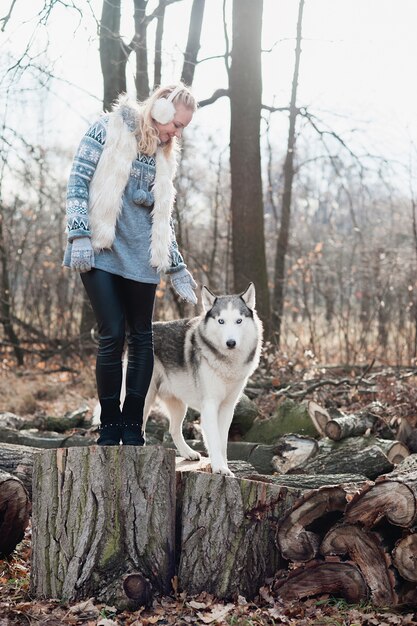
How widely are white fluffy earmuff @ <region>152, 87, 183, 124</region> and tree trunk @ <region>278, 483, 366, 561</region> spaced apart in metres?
2.47

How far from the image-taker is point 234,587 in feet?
14.1

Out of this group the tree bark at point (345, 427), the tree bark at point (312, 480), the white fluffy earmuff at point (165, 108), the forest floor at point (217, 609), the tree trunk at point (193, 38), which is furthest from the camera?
the tree trunk at point (193, 38)

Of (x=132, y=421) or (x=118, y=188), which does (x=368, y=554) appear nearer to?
(x=132, y=421)

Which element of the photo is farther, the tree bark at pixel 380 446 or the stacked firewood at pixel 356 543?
the tree bark at pixel 380 446

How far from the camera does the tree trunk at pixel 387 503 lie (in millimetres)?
4047

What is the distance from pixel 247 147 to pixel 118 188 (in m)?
7.18

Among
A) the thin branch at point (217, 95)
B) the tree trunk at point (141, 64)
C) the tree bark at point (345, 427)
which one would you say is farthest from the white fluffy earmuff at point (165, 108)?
the tree trunk at point (141, 64)

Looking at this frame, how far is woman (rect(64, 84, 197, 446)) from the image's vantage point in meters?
4.62

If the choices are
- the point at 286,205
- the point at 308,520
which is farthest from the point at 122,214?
the point at 286,205

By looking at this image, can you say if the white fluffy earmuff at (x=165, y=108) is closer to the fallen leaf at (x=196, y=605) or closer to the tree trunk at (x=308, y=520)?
the tree trunk at (x=308, y=520)

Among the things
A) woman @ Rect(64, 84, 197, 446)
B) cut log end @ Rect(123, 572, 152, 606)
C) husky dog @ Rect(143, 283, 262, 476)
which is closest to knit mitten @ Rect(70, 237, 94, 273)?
woman @ Rect(64, 84, 197, 446)

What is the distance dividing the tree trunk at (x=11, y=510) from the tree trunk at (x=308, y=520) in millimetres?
1797

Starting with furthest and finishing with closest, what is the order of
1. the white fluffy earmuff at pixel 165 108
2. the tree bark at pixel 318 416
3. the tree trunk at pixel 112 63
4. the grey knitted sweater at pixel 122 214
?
the tree trunk at pixel 112 63 → the tree bark at pixel 318 416 → the white fluffy earmuff at pixel 165 108 → the grey knitted sweater at pixel 122 214

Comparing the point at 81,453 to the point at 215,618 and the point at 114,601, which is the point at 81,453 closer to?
the point at 114,601
